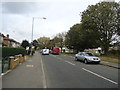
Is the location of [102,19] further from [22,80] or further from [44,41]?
[44,41]

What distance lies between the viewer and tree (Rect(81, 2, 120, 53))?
41562mm

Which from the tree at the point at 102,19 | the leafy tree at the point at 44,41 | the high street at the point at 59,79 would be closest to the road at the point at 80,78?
the high street at the point at 59,79

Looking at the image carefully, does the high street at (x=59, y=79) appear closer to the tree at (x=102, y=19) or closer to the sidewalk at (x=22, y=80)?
the sidewalk at (x=22, y=80)

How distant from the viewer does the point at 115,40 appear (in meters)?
45.4

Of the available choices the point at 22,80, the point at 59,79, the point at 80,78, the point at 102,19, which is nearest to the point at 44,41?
the point at 102,19

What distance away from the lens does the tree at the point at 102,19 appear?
41.6 meters

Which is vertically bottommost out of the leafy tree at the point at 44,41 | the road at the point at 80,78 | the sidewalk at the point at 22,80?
the road at the point at 80,78

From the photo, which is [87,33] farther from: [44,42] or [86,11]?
[44,42]

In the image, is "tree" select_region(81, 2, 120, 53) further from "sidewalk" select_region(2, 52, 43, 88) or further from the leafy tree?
the leafy tree

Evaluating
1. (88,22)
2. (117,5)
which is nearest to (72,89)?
(88,22)

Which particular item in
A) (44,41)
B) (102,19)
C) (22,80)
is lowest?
(22,80)

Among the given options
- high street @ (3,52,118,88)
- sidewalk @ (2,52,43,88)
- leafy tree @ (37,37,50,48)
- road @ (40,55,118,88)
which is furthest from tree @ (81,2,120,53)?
leafy tree @ (37,37,50,48)

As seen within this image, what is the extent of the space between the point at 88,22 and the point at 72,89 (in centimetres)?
3630

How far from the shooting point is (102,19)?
41688 millimetres
